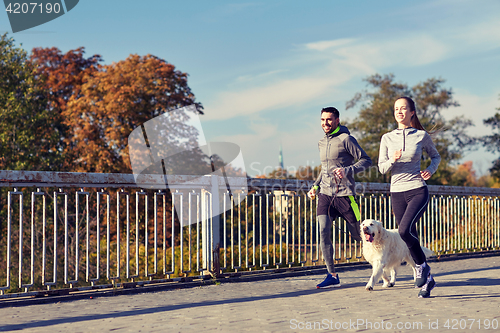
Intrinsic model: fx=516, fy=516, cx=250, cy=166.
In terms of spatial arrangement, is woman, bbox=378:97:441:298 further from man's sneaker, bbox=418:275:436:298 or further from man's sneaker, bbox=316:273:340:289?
man's sneaker, bbox=316:273:340:289

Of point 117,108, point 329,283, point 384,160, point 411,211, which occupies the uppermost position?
point 117,108

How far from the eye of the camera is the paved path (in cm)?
372

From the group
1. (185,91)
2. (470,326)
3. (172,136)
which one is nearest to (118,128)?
(172,136)

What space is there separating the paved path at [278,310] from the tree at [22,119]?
19.7 meters

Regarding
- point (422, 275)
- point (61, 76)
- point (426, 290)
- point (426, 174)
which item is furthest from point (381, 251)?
point (61, 76)

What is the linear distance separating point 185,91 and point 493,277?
23.0 meters

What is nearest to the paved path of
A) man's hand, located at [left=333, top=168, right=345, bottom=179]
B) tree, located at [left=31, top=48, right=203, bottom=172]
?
man's hand, located at [left=333, top=168, right=345, bottom=179]

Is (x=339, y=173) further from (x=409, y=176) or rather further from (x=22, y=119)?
(x=22, y=119)

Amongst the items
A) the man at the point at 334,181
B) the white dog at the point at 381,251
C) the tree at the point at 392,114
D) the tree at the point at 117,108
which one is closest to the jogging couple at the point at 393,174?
the man at the point at 334,181

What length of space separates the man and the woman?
0.52 metres

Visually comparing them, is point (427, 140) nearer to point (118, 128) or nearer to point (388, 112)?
point (118, 128)

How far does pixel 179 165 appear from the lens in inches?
992

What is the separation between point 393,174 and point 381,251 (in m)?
0.99

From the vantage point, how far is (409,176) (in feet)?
16.5
